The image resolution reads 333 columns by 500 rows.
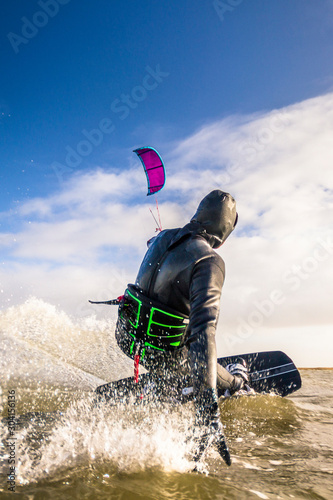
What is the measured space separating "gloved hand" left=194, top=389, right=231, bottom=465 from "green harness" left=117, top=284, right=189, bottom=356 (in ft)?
2.67

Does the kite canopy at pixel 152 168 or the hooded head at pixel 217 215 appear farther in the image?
the kite canopy at pixel 152 168

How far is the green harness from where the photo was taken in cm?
273

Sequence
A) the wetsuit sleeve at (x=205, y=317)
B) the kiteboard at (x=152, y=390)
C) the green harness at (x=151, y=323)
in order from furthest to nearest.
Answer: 1. the kiteboard at (x=152, y=390)
2. the green harness at (x=151, y=323)
3. the wetsuit sleeve at (x=205, y=317)

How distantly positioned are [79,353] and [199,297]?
4.76 meters

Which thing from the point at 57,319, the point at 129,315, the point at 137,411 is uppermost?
the point at 57,319

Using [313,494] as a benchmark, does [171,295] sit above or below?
above

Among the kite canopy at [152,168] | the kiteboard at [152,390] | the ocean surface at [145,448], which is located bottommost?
the ocean surface at [145,448]

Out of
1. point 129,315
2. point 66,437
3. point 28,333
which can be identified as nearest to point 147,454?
point 66,437

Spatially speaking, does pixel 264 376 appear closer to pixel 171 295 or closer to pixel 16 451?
pixel 171 295

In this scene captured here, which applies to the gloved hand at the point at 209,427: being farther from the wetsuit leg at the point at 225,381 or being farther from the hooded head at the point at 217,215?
the hooded head at the point at 217,215

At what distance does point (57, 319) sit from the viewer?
273 inches

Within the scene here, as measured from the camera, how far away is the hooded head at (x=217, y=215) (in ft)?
9.78

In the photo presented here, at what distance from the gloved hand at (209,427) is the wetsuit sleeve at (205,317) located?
0.29ft

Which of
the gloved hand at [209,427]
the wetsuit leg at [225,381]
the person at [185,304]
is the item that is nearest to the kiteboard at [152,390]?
the person at [185,304]
